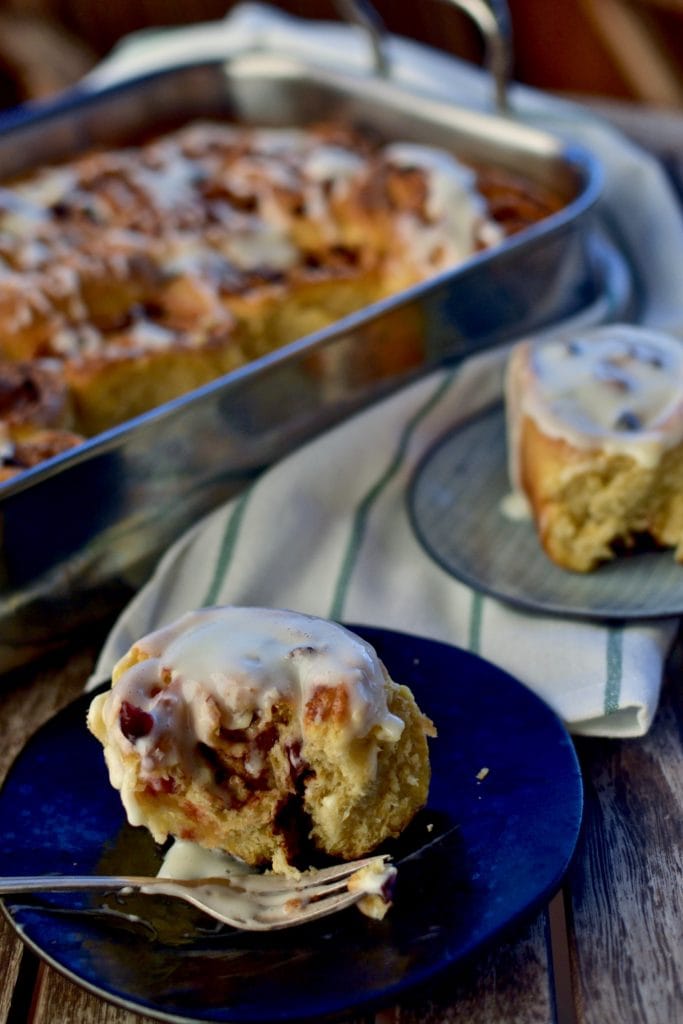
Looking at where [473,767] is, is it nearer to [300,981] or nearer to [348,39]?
[300,981]

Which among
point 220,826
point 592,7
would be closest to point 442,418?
point 220,826

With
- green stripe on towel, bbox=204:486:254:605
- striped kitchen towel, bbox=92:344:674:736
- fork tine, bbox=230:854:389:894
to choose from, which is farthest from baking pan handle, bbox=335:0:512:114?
fork tine, bbox=230:854:389:894

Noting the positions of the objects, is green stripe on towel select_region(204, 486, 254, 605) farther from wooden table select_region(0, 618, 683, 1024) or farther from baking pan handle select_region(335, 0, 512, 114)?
baking pan handle select_region(335, 0, 512, 114)

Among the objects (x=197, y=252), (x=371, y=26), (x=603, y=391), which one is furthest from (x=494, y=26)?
(x=603, y=391)

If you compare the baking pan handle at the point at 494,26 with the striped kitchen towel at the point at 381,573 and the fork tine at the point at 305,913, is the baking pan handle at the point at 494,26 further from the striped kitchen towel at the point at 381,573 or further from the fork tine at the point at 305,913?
the fork tine at the point at 305,913

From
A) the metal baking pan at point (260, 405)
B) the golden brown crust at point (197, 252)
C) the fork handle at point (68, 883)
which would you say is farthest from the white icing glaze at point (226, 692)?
the golden brown crust at point (197, 252)

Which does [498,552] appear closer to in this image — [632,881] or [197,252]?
[632,881]
